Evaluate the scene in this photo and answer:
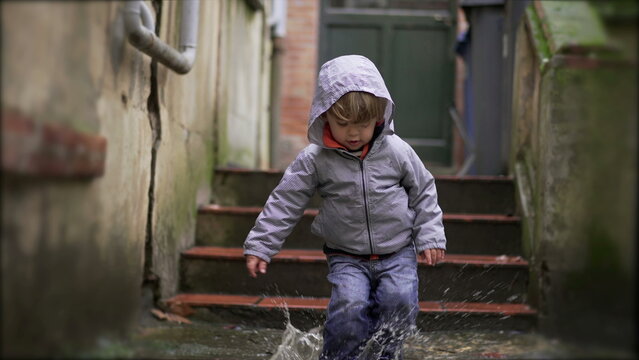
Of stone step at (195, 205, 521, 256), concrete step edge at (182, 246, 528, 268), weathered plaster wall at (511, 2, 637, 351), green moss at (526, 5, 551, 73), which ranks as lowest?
concrete step edge at (182, 246, 528, 268)

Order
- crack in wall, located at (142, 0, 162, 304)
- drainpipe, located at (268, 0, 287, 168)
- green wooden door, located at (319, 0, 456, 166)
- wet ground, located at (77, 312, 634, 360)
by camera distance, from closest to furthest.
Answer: wet ground, located at (77, 312, 634, 360)
crack in wall, located at (142, 0, 162, 304)
drainpipe, located at (268, 0, 287, 168)
green wooden door, located at (319, 0, 456, 166)

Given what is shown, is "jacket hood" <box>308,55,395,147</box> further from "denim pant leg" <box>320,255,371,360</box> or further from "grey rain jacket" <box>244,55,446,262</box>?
"denim pant leg" <box>320,255,371,360</box>

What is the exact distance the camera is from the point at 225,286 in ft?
13.4

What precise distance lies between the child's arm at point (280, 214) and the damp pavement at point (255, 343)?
1.38 feet

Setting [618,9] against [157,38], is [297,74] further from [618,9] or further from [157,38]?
[618,9]

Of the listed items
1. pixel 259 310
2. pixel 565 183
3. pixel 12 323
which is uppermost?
pixel 565 183

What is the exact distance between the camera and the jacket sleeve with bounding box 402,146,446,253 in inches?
116

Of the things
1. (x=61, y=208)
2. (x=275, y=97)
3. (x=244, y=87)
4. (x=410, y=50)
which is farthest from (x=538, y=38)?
(x=410, y=50)

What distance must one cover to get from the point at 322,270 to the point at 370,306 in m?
1.07

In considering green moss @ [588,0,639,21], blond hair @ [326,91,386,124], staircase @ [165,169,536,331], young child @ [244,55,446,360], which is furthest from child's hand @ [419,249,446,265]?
green moss @ [588,0,639,21]

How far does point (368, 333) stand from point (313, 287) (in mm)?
1095

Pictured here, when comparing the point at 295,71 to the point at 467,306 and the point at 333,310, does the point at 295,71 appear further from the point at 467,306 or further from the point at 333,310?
the point at 333,310

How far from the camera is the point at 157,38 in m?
3.01

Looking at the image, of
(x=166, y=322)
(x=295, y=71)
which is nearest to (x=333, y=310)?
(x=166, y=322)
